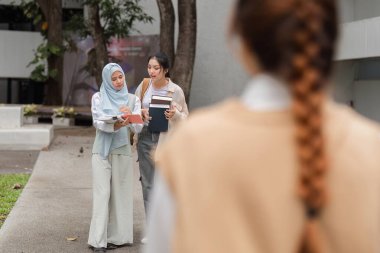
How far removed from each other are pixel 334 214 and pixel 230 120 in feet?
1.02

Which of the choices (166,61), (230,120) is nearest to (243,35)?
(230,120)

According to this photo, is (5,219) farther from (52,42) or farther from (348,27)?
(52,42)

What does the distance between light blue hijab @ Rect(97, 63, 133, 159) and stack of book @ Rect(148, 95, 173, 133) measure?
0.27 meters

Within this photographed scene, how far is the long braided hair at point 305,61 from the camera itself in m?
1.76

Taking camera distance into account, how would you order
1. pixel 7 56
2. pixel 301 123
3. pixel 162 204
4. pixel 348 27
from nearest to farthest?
pixel 301 123 → pixel 162 204 → pixel 348 27 → pixel 7 56

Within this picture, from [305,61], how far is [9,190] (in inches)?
387

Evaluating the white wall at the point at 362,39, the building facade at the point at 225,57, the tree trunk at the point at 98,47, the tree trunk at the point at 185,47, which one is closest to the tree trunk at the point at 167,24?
the tree trunk at the point at 185,47

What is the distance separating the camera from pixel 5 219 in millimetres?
9031

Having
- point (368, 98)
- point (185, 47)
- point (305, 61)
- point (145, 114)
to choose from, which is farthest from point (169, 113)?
point (368, 98)

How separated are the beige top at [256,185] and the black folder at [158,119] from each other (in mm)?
5633

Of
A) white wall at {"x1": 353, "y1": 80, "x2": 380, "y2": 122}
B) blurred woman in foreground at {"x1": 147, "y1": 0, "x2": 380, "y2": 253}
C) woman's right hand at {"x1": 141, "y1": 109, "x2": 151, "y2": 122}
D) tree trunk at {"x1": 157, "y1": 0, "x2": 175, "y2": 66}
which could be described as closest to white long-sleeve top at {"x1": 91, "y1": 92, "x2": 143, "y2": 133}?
woman's right hand at {"x1": 141, "y1": 109, "x2": 151, "y2": 122}

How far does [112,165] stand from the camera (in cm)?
748

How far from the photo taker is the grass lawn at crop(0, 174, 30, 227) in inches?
379

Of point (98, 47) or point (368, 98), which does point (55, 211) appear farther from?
point (368, 98)
